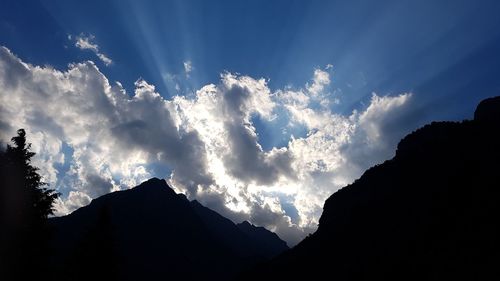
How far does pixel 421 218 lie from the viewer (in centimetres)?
10556

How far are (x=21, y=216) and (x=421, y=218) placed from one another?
108 m

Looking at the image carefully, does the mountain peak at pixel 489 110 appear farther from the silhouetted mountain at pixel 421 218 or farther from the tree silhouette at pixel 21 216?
the tree silhouette at pixel 21 216

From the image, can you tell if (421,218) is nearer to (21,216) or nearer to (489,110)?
(489,110)

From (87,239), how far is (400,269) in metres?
82.9

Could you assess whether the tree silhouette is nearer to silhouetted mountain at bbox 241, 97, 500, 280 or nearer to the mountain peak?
silhouetted mountain at bbox 241, 97, 500, 280

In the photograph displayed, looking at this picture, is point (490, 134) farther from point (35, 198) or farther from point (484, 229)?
point (35, 198)

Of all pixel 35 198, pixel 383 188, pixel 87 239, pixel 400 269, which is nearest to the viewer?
pixel 35 198

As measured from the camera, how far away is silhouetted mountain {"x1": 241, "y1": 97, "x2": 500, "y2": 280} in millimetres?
78375

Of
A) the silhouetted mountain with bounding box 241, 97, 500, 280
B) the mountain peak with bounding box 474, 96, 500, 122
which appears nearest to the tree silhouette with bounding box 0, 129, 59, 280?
the silhouetted mountain with bounding box 241, 97, 500, 280

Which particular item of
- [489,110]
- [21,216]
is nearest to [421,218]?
[489,110]

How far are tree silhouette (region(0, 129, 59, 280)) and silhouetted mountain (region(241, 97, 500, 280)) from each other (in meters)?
69.7

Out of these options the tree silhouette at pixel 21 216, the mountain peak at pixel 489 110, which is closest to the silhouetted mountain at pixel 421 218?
the mountain peak at pixel 489 110

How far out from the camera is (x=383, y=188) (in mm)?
148125

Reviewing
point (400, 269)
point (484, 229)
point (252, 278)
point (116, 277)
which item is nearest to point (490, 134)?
point (484, 229)
